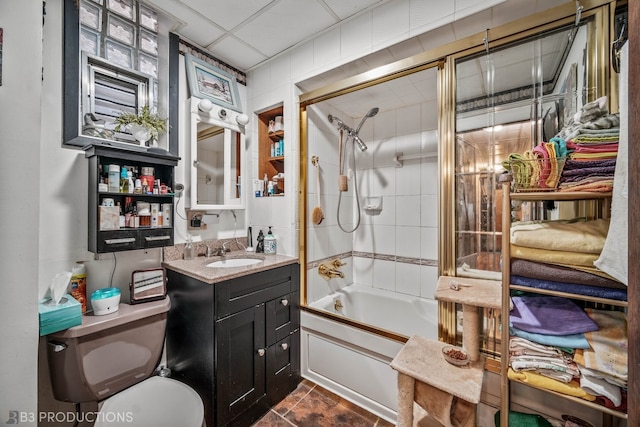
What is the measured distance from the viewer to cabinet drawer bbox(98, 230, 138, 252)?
50.8 inches

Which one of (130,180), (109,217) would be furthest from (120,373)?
(130,180)

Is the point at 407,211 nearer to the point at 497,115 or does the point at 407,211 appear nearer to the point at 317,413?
the point at 497,115

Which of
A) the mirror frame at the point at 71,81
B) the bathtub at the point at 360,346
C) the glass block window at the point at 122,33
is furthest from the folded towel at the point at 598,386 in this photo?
the glass block window at the point at 122,33

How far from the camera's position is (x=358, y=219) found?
2611 millimetres

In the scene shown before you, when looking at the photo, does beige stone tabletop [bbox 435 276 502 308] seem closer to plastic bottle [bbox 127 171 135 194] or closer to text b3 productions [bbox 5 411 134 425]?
text b3 productions [bbox 5 411 134 425]

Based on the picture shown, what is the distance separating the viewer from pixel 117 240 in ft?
4.36

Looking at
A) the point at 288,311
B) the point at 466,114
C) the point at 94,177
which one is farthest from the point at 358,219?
the point at 94,177

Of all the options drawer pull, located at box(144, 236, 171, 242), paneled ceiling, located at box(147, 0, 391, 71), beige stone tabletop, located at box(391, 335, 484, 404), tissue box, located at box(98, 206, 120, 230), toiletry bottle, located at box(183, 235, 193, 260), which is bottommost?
beige stone tabletop, located at box(391, 335, 484, 404)

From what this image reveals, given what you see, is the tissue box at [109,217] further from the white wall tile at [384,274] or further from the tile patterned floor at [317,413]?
the white wall tile at [384,274]

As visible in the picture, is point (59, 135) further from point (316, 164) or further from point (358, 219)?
point (358, 219)

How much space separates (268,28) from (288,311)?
6.24 feet

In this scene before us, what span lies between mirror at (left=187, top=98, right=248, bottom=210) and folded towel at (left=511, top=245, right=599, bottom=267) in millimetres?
1788

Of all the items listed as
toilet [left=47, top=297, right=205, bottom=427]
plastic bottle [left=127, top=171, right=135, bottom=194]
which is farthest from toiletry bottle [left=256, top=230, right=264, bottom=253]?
plastic bottle [left=127, top=171, right=135, bottom=194]

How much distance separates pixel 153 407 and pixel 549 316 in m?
1.72
